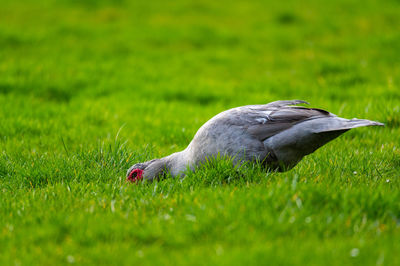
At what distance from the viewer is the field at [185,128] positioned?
3094 millimetres

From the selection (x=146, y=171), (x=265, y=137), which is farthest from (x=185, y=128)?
(x=265, y=137)

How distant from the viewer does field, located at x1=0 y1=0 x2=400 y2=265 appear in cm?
309

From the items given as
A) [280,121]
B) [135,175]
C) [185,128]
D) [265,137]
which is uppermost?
[280,121]

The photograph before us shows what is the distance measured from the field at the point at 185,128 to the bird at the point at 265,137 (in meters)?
0.19

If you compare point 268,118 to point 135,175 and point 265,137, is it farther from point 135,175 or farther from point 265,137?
point 135,175

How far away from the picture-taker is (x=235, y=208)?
341 centimetres

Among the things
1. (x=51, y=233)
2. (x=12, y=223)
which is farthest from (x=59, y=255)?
(x=12, y=223)

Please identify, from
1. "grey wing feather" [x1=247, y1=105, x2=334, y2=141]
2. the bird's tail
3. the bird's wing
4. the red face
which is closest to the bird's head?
the red face

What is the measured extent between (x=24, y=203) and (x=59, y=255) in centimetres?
99

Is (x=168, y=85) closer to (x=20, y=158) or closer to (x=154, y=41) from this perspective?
(x=154, y=41)

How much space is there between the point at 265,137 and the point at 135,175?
1.36 meters

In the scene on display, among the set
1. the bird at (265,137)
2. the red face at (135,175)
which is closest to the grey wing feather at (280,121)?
the bird at (265,137)

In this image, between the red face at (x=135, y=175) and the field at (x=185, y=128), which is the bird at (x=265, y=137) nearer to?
the red face at (x=135, y=175)

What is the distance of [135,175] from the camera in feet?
15.3
